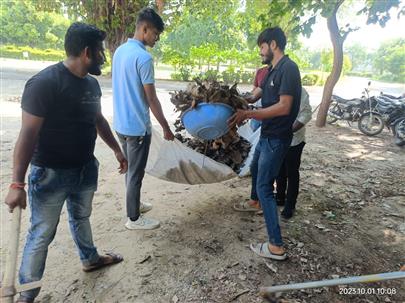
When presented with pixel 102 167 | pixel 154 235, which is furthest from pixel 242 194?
pixel 102 167

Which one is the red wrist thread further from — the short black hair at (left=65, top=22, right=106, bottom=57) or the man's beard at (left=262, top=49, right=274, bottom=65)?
the man's beard at (left=262, top=49, right=274, bottom=65)

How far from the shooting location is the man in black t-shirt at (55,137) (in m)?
1.55

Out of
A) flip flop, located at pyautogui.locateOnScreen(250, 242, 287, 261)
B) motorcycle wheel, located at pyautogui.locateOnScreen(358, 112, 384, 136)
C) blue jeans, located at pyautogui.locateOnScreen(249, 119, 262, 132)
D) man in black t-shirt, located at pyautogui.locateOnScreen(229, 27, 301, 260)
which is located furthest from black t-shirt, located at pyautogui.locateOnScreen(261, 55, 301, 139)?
motorcycle wheel, located at pyautogui.locateOnScreen(358, 112, 384, 136)

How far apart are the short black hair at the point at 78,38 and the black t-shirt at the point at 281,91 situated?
4.08ft

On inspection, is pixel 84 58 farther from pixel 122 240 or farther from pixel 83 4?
pixel 83 4

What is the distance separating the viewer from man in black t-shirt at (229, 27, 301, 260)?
84.6 inches

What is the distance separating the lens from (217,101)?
2.54 m

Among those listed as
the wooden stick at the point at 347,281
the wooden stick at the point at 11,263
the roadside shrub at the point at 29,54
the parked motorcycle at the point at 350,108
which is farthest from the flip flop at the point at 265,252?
the roadside shrub at the point at 29,54

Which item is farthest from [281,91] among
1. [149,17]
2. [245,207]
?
[245,207]

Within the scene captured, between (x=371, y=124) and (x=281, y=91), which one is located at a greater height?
(x=281, y=91)

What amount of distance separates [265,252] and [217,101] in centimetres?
126

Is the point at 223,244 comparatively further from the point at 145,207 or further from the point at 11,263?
the point at 11,263

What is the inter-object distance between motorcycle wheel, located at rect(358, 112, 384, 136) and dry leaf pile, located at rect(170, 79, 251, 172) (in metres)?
5.25

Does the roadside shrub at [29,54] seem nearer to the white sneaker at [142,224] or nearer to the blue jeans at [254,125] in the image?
the blue jeans at [254,125]
